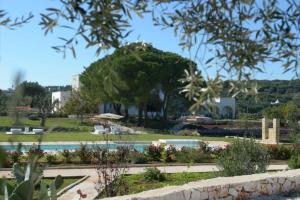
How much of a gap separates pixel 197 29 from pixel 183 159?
1671 centimetres

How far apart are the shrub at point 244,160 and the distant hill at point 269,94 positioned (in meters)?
1.14

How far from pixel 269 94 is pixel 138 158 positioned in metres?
5.46

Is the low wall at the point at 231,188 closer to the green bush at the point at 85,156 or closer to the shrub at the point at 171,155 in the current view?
the green bush at the point at 85,156

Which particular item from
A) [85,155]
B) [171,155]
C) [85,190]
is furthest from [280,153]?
[85,190]

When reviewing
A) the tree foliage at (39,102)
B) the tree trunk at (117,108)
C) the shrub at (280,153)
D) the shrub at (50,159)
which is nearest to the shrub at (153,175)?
the shrub at (50,159)

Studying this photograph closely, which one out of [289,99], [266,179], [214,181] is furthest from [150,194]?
[289,99]

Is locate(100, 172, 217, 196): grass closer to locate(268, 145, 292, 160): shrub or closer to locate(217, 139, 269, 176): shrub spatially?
locate(217, 139, 269, 176): shrub

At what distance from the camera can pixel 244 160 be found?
1188 centimetres

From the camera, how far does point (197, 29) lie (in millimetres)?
2320

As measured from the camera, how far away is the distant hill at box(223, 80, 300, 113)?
7.56ft

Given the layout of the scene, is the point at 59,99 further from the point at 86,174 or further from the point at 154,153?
the point at 154,153

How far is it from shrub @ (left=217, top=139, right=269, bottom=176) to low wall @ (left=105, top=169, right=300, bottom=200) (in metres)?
1.88

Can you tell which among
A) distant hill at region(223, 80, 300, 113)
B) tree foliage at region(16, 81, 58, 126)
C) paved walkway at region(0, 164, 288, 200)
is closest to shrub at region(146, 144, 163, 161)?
paved walkway at region(0, 164, 288, 200)

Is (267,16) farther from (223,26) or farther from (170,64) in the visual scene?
(170,64)
